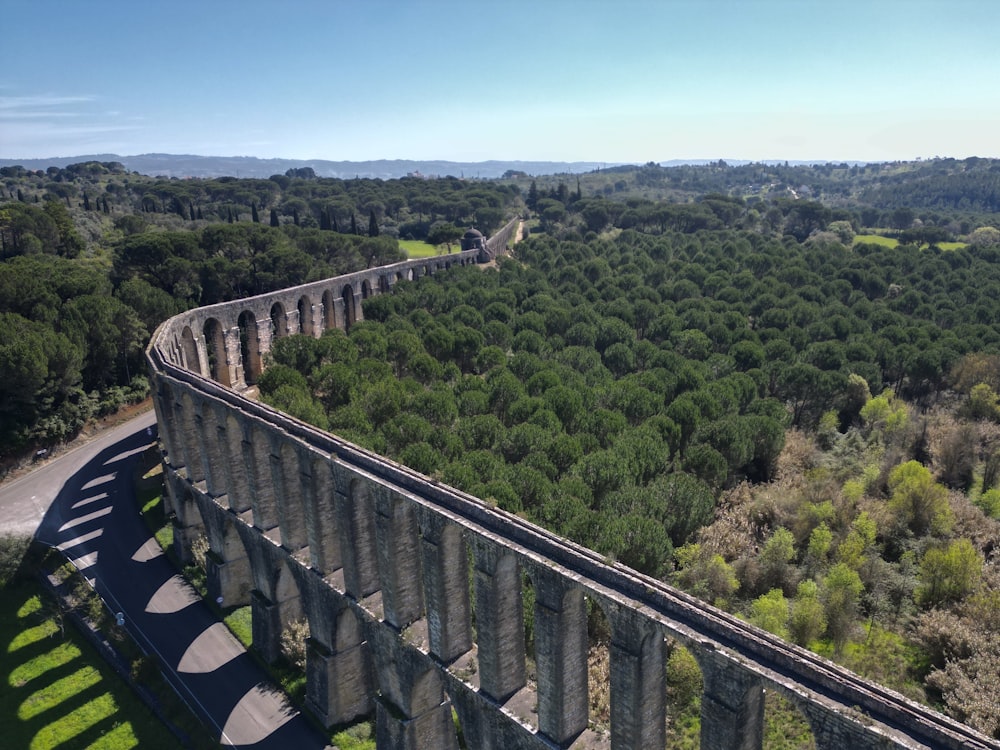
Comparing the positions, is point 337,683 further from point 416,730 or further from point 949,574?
point 949,574

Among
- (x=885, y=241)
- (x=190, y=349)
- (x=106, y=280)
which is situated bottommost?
(x=190, y=349)

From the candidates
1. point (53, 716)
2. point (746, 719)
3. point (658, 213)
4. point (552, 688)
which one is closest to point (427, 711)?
point (552, 688)

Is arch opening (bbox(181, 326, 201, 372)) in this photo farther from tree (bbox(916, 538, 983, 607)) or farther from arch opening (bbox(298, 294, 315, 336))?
tree (bbox(916, 538, 983, 607))

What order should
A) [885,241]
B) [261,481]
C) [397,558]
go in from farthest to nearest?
1. [885,241]
2. [261,481]
3. [397,558]

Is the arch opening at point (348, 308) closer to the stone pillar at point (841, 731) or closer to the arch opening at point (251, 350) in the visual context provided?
the arch opening at point (251, 350)

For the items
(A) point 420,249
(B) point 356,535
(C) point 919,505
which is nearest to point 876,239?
(A) point 420,249

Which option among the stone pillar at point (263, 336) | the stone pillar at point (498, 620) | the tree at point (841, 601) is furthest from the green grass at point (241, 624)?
the stone pillar at point (263, 336)

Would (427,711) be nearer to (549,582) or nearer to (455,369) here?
(549,582)
